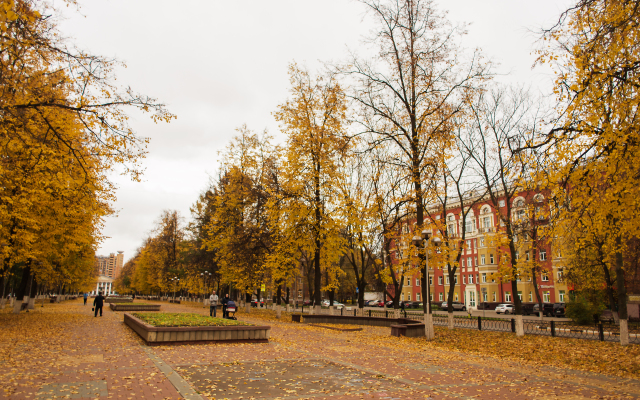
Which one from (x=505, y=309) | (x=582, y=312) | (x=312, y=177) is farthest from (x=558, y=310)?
(x=312, y=177)

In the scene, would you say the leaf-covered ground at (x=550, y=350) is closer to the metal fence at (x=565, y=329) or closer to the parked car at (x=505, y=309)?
the metal fence at (x=565, y=329)

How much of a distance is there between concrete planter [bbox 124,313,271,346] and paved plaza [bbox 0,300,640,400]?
0.44 m

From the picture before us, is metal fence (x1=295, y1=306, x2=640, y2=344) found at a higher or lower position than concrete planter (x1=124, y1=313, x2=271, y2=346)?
lower

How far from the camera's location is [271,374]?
812 cm

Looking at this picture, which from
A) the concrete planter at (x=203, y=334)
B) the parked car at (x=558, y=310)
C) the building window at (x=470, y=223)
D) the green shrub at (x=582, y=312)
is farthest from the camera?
the building window at (x=470, y=223)

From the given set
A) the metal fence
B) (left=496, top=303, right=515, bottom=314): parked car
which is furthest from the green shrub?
(left=496, top=303, right=515, bottom=314): parked car

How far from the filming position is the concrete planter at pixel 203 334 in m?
12.0

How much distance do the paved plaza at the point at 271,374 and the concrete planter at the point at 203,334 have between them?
1.44ft

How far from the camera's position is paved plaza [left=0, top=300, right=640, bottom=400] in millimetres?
6676

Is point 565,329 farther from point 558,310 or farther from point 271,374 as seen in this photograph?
point 558,310

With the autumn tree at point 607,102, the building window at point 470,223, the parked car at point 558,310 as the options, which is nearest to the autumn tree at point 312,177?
the autumn tree at point 607,102

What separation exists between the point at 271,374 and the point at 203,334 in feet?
17.7

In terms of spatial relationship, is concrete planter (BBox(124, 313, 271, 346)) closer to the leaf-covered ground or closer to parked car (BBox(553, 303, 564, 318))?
the leaf-covered ground

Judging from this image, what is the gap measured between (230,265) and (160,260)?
33.1 metres
